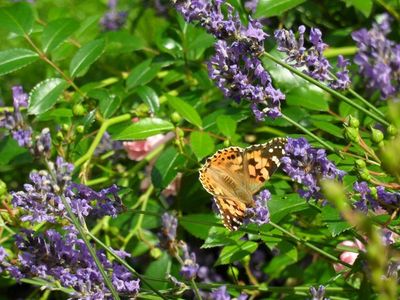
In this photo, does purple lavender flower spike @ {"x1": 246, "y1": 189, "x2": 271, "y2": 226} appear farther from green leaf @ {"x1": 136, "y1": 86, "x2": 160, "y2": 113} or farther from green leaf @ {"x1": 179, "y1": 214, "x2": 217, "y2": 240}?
green leaf @ {"x1": 136, "y1": 86, "x2": 160, "y2": 113}

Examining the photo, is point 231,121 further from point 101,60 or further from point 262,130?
point 101,60

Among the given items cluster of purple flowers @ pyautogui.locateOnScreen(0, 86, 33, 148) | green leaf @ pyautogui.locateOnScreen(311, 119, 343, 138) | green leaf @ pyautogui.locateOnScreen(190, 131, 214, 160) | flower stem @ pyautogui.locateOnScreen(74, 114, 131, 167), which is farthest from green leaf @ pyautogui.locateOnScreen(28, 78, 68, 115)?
cluster of purple flowers @ pyautogui.locateOnScreen(0, 86, 33, 148)

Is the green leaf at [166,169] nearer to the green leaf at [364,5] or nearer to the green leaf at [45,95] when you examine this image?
the green leaf at [45,95]

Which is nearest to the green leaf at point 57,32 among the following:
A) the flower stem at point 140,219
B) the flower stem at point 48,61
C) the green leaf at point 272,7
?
the flower stem at point 48,61

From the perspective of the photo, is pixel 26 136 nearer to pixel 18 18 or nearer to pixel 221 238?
pixel 221 238

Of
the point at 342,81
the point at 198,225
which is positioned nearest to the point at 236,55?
the point at 342,81

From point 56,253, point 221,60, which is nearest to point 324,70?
point 221,60
